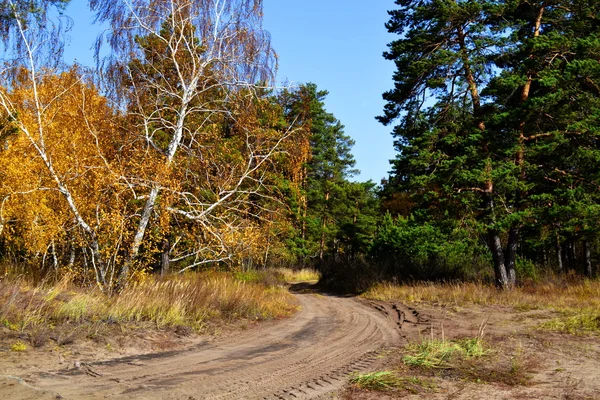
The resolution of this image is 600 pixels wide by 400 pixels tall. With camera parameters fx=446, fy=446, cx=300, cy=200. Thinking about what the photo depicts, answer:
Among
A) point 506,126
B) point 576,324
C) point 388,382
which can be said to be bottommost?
point 576,324

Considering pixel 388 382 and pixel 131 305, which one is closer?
pixel 388 382

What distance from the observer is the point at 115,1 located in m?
11.2

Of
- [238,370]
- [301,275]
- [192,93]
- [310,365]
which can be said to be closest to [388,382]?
[310,365]

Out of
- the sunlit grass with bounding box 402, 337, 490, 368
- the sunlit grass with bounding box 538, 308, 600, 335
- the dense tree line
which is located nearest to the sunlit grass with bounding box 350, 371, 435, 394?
the sunlit grass with bounding box 402, 337, 490, 368

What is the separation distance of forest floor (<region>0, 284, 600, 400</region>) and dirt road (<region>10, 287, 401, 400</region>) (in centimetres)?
1

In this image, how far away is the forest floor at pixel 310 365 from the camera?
5.00 meters

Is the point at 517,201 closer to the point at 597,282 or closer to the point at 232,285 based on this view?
the point at 597,282

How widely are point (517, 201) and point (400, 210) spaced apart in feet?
90.3

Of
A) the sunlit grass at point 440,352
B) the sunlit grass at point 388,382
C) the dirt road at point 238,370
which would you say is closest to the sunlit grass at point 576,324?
the sunlit grass at point 440,352

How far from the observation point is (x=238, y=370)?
602cm

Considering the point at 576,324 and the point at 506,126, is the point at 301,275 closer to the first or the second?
the point at 506,126

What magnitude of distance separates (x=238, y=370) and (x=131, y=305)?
3.66 metres

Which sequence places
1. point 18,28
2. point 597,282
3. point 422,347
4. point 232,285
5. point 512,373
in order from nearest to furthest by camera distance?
point 512,373
point 422,347
point 18,28
point 232,285
point 597,282

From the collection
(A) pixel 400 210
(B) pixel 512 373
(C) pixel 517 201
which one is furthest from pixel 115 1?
(A) pixel 400 210
